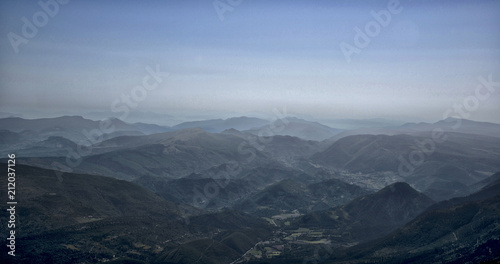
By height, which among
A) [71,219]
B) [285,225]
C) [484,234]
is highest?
[484,234]

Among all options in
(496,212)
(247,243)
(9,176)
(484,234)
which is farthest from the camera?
(9,176)

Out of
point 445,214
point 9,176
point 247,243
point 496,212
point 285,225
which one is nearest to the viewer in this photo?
point 496,212

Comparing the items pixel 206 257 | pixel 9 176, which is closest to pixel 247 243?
pixel 206 257

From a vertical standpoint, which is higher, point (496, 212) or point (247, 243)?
point (496, 212)

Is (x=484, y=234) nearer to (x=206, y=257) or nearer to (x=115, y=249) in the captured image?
(x=206, y=257)

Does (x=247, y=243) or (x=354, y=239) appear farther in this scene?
(x=354, y=239)

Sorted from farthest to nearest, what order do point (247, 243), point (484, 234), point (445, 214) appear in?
point (247, 243)
point (445, 214)
point (484, 234)

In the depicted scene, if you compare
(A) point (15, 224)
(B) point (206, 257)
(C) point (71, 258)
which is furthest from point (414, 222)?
(A) point (15, 224)

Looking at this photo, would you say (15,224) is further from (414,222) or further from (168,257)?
(414,222)

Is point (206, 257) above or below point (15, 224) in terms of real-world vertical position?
below
